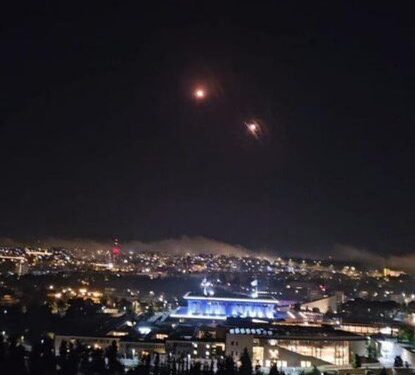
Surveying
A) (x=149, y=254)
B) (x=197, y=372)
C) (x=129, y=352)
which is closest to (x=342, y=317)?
(x=129, y=352)

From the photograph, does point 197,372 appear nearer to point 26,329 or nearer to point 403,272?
point 26,329

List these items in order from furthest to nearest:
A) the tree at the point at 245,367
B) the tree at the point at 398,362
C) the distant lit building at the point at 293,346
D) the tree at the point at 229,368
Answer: the distant lit building at the point at 293,346 → the tree at the point at 398,362 → the tree at the point at 245,367 → the tree at the point at 229,368

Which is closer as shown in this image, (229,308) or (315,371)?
(315,371)

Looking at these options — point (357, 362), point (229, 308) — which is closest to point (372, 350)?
point (357, 362)

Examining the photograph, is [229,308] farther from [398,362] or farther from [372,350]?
[398,362]

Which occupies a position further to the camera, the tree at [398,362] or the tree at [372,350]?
the tree at [372,350]

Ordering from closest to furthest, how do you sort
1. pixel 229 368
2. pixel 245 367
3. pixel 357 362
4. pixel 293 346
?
1. pixel 229 368
2. pixel 245 367
3. pixel 357 362
4. pixel 293 346

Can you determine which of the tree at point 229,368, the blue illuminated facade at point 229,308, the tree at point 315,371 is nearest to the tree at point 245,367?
the tree at point 229,368

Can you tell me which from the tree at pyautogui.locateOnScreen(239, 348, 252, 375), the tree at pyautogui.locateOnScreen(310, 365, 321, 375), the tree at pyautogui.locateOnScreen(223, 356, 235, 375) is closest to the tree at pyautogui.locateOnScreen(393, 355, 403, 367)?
the tree at pyautogui.locateOnScreen(310, 365, 321, 375)

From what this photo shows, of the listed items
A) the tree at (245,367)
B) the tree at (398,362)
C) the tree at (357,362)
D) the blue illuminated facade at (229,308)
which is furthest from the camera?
the blue illuminated facade at (229,308)

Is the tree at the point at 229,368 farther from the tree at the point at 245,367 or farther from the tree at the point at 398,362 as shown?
the tree at the point at 398,362

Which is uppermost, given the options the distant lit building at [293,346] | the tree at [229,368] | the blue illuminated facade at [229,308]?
the blue illuminated facade at [229,308]

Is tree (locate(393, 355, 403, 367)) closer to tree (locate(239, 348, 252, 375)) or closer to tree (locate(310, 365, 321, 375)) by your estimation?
tree (locate(310, 365, 321, 375))
